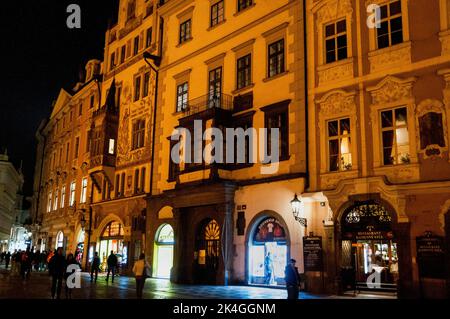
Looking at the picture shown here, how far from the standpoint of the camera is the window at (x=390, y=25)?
63.7 feet

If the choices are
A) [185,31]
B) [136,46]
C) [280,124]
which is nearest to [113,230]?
[136,46]

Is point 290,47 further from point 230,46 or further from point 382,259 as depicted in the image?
point 382,259

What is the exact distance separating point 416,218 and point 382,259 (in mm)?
2895

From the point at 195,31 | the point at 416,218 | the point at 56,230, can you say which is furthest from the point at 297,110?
the point at 56,230

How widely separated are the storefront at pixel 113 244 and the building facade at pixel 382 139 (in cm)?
1762

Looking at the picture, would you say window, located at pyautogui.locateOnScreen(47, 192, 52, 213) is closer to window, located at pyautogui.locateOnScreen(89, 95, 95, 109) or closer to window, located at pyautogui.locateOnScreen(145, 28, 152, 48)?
window, located at pyautogui.locateOnScreen(89, 95, 95, 109)

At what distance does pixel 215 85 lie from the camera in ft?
90.8

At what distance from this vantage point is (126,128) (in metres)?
36.1

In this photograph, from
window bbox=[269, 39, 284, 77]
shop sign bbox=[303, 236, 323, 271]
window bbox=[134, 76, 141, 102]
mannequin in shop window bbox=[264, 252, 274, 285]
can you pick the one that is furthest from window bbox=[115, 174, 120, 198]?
shop sign bbox=[303, 236, 323, 271]

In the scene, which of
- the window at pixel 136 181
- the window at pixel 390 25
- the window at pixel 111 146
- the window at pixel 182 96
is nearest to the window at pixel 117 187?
the window at pixel 111 146

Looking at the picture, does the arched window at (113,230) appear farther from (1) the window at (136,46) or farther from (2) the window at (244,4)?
(2) the window at (244,4)

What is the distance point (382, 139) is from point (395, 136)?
0.54 metres

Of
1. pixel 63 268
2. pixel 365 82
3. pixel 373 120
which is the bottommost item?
pixel 63 268

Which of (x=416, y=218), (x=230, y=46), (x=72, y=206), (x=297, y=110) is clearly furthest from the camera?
(x=72, y=206)
